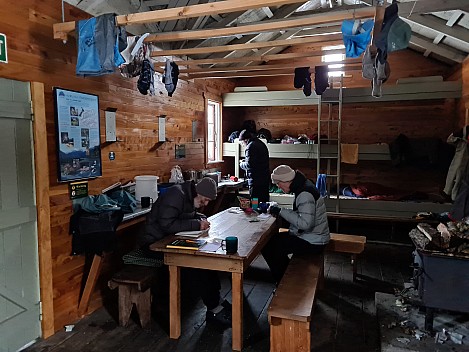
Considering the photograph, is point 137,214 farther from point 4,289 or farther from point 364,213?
point 364,213

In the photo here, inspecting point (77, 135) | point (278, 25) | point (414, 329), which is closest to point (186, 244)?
point (77, 135)

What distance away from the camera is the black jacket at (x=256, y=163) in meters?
5.79

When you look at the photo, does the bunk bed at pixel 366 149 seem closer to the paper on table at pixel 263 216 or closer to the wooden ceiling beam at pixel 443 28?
Answer: the wooden ceiling beam at pixel 443 28

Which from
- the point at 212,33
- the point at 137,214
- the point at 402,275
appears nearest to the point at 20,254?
the point at 137,214

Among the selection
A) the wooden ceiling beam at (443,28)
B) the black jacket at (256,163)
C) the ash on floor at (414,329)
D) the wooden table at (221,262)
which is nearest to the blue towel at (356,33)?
the wooden table at (221,262)

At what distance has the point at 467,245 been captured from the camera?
2811 millimetres

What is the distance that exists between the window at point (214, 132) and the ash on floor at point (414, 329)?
14.1ft

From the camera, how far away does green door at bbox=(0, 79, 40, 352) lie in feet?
8.55

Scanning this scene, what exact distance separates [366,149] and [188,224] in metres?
3.97

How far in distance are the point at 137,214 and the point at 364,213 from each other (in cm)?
397

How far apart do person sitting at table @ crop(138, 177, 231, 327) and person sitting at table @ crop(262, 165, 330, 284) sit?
0.74 meters

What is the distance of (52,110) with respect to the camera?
298 cm

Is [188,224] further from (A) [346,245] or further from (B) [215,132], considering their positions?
(B) [215,132]

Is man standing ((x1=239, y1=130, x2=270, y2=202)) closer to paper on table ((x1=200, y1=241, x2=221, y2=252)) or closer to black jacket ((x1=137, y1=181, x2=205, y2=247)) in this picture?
black jacket ((x1=137, y1=181, x2=205, y2=247))
